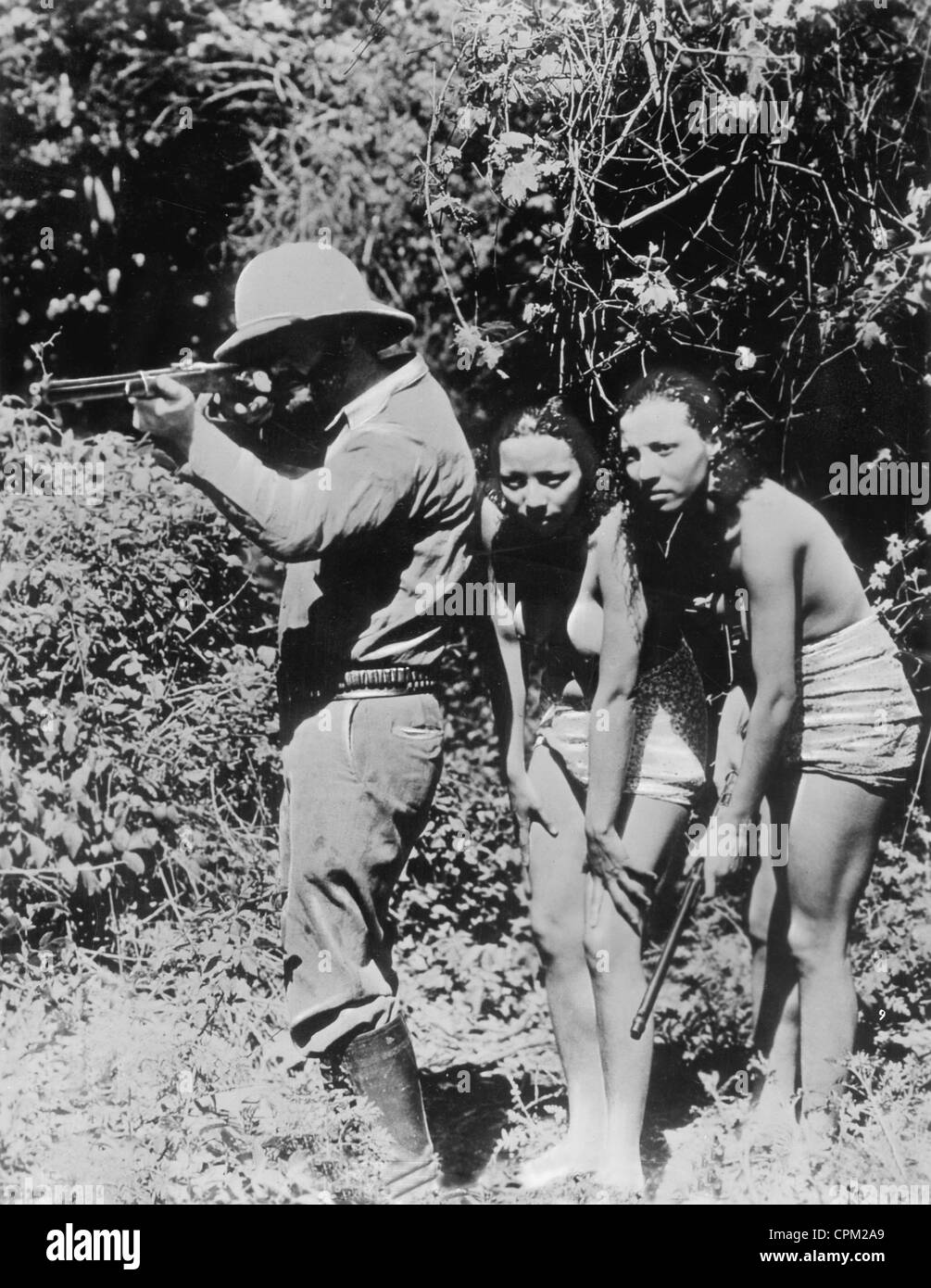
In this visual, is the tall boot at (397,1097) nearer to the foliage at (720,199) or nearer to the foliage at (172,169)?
the foliage at (720,199)

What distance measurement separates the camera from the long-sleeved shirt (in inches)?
124

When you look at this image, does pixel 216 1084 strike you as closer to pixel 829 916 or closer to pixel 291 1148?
pixel 291 1148

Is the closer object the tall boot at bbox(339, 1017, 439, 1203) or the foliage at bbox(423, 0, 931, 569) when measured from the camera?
the tall boot at bbox(339, 1017, 439, 1203)

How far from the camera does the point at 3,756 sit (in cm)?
431

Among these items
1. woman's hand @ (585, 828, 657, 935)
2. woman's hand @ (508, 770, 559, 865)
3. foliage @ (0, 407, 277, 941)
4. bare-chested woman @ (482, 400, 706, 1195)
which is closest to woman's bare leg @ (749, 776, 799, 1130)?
bare-chested woman @ (482, 400, 706, 1195)

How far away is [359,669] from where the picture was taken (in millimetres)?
3428

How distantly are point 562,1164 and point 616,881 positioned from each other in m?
0.76

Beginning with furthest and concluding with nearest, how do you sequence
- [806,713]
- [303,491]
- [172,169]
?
[172,169] → [806,713] → [303,491]

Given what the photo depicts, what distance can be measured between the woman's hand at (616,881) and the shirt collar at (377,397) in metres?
1.25

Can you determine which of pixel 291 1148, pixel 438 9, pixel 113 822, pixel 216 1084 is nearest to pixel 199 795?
pixel 113 822

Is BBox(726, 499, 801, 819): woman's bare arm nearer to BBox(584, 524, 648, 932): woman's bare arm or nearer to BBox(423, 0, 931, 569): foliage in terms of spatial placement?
BBox(584, 524, 648, 932): woman's bare arm

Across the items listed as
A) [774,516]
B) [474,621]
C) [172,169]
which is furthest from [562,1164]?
[172,169]

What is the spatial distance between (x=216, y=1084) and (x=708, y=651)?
188cm

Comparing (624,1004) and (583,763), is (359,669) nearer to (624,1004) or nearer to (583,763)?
(583,763)
